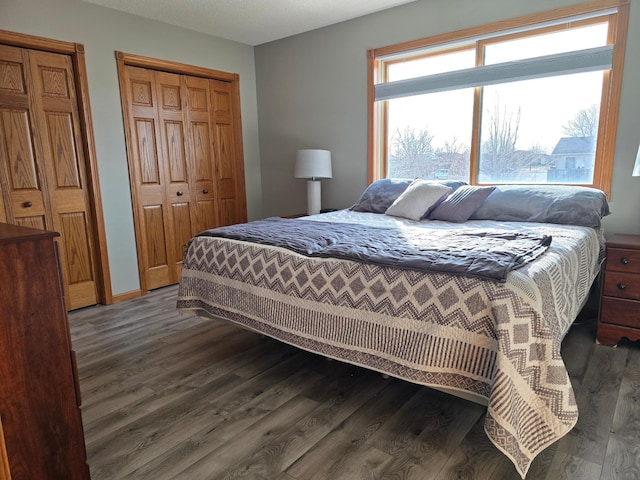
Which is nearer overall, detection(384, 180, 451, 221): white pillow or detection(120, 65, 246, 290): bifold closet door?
detection(384, 180, 451, 221): white pillow

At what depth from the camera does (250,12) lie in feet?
11.5

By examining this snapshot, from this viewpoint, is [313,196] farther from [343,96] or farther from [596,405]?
[596,405]

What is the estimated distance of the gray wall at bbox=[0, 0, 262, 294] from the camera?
3.00 metres

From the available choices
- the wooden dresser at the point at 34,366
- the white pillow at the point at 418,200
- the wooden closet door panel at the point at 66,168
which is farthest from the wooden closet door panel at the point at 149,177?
the wooden dresser at the point at 34,366

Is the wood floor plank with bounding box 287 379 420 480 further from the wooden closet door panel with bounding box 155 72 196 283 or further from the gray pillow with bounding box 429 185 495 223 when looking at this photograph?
the wooden closet door panel with bounding box 155 72 196 283

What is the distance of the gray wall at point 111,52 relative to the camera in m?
3.00

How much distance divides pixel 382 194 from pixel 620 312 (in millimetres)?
1787

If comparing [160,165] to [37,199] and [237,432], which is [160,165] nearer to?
[37,199]

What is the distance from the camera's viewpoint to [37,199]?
3096mm

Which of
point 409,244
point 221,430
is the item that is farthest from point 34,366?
point 409,244

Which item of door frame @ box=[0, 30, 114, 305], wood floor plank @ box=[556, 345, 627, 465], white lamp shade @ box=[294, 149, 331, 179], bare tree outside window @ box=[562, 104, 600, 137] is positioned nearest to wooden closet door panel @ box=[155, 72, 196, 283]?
door frame @ box=[0, 30, 114, 305]

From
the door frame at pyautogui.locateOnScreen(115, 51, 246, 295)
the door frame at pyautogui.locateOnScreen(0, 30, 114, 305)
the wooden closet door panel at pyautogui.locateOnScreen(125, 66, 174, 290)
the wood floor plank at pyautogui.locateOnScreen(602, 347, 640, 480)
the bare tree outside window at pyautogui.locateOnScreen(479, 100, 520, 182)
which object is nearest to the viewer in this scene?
the wood floor plank at pyautogui.locateOnScreen(602, 347, 640, 480)

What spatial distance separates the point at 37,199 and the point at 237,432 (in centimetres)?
248

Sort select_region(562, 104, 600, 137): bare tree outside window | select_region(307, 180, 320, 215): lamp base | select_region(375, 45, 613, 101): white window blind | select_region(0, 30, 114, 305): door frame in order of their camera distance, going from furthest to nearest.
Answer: select_region(307, 180, 320, 215): lamp base < select_region(0, 30, 114, 305): door frame < select_region(562, 104, 600, 137): bare tree outside window < select_region(375, 45, 613, 101): white window blind
